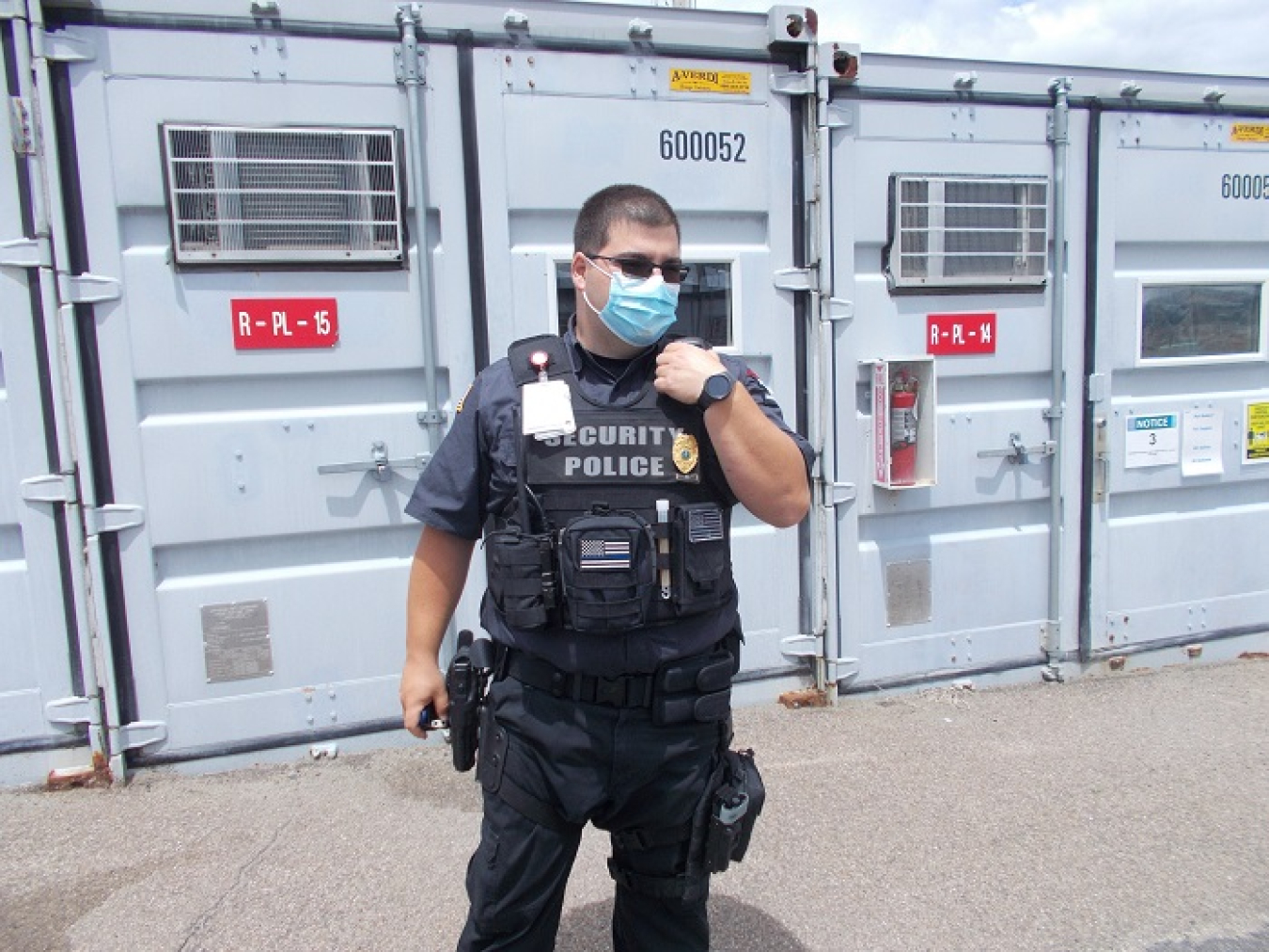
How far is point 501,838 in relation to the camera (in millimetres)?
1768

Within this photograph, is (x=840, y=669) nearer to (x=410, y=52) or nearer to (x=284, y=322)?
(x=284, y=322)

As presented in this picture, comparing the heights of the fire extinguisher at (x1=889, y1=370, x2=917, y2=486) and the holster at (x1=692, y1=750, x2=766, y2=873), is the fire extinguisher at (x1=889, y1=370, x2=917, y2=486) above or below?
above

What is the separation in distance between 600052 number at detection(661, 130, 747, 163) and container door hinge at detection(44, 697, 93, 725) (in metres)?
2.86

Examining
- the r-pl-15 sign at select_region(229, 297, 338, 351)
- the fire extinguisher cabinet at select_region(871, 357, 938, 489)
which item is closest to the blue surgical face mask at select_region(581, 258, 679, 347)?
the r-pl-15 sign at select_region(229, 297, 338, 351)

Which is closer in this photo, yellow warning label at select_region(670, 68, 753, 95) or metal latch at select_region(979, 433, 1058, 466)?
yellow warning label at select_region(670, 68, 753, 95)

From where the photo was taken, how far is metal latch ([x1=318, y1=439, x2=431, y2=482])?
3244mm

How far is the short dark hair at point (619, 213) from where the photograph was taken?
1.79 m

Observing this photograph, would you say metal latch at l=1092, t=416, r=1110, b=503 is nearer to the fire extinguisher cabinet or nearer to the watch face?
the fire extinguisher cabinet

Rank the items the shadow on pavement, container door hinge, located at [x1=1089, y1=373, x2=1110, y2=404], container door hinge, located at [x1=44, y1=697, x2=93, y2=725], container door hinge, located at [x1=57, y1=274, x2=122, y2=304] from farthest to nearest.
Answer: container door hinge, located at [x1=1089, y1=373, x2=1110, y2=404] → container door hinge, located at [x1=44, y1=697, x2=93, y2=725] → container door hinge, located at [x1=57, y1=274, x2=122, y2=304] → the shadow on pavement

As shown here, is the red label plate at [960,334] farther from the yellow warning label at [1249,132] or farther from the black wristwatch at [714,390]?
the black wristwatch at [714,390]

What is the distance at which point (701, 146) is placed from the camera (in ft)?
11.5

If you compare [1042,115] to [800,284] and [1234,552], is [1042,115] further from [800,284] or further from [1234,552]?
[1234,552]

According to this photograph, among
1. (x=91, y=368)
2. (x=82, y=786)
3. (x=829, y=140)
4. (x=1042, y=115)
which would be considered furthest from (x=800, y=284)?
(x=82, y=786)

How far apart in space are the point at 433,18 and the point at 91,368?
1.68 m
